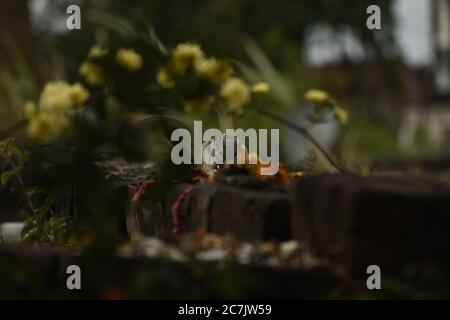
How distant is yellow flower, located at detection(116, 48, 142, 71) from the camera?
1.89m

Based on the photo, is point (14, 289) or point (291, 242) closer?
point (14, 289)

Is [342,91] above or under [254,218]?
above

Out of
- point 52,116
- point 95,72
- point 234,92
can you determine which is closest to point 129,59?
point 95,72

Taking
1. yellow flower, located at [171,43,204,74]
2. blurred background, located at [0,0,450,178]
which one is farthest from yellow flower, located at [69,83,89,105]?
blurred background, located at [0,0,450,178]

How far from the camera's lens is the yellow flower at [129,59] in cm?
189

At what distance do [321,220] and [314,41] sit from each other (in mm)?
18782

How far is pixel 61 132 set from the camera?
73.0 inches

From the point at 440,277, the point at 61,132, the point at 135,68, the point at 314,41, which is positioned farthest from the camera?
the point at 314,41

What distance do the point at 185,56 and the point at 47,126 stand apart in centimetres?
33

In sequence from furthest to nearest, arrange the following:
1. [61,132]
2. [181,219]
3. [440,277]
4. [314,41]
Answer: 1. [314,41]
2. [181,219]
3. [61,132]
4. [440,277]

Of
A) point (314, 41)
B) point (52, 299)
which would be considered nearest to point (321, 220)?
point (52, 299)

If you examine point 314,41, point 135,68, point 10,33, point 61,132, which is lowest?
point 61,132

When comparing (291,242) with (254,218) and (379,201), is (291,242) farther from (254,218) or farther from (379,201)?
(379,201)

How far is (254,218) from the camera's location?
2.03m
